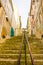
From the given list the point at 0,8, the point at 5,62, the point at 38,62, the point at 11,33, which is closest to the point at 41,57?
the point at 38,62

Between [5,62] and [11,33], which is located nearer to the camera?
[5,62]

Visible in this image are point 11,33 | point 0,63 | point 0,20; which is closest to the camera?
point 0,63

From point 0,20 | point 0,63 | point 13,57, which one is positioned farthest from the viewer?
point 0,20

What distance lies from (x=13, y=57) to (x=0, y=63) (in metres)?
0.71

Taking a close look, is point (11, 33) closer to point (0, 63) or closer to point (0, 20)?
point (0, 20)

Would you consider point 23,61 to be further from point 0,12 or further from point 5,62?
point 0,12

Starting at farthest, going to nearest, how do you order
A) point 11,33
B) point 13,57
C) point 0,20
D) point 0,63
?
1. point 11,33
2. point 0,20
3. point 13,57
4. point 0,63

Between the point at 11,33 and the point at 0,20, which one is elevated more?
the point at 0,20

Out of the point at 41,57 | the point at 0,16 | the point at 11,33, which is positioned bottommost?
the point at 11,33

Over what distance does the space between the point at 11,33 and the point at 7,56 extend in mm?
8772

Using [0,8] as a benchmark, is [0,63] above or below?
below

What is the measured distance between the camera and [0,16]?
355 inches

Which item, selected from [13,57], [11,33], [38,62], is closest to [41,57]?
[38,62]

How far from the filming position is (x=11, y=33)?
1336cm
